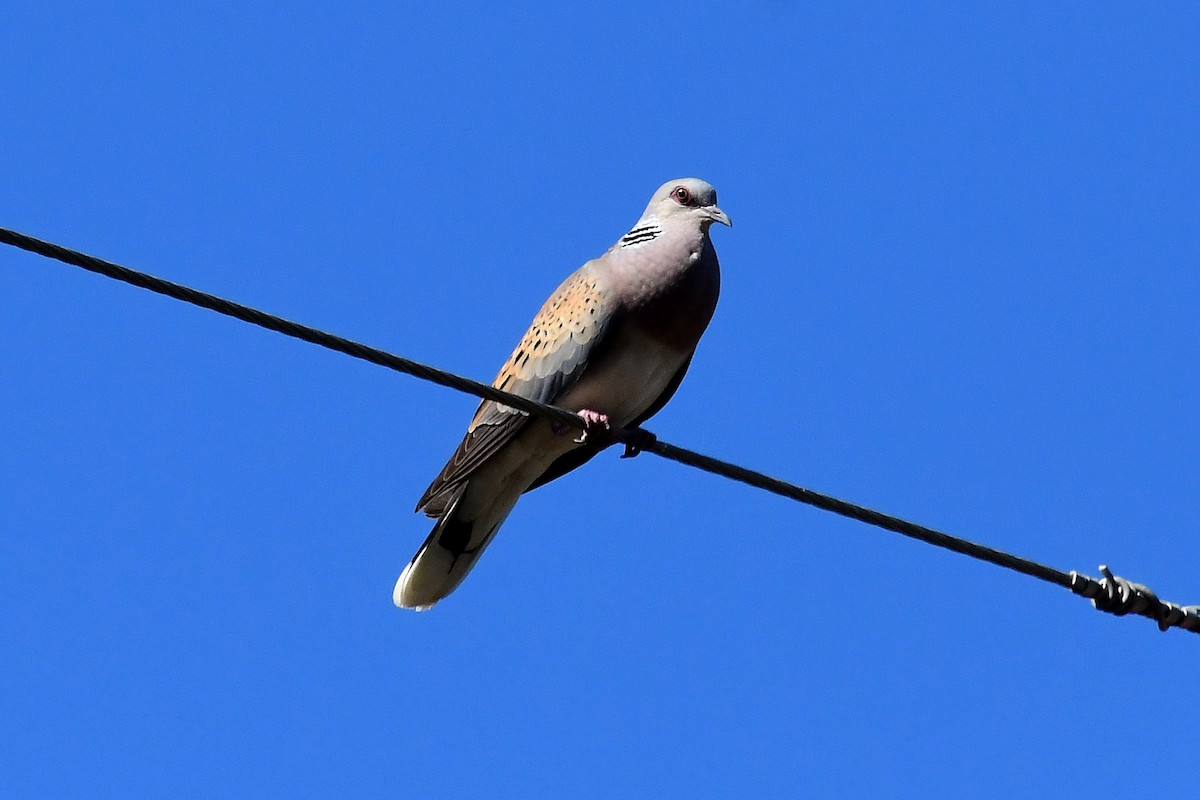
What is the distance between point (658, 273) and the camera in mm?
6219

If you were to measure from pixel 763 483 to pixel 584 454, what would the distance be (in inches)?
85.6

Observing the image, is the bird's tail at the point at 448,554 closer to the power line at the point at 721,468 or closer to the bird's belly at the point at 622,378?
the bird's belly at the point at 622,378

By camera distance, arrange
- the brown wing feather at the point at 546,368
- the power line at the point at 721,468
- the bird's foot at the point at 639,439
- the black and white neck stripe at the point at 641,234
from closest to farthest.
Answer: the power line at the point at 721,468
the bird's foot at the point at 639,439
the brown wing feather at the point at 546,368
the black and white neck stripe at the point at 641,234

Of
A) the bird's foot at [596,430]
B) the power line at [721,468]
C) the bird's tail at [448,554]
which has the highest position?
the bird's foot at [596,430]

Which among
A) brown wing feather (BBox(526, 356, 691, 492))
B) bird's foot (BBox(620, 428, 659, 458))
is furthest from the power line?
Answer: brown wing feather (BBox(526, 356, 691, 492))

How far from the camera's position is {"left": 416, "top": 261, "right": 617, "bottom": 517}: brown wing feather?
617 cm

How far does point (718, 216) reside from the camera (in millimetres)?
6473

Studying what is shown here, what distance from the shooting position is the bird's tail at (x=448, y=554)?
21.4 feet

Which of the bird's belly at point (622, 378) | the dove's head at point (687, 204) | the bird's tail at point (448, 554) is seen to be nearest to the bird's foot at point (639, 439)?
the bird's belly at point (622, 378)

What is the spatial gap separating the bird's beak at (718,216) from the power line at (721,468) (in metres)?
1.59

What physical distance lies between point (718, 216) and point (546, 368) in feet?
2.95

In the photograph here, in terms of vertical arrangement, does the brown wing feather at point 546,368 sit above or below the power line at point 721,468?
above

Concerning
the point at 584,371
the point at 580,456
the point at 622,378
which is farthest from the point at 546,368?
the point at 580,456

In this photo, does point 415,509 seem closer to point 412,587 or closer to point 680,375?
point 412,587
